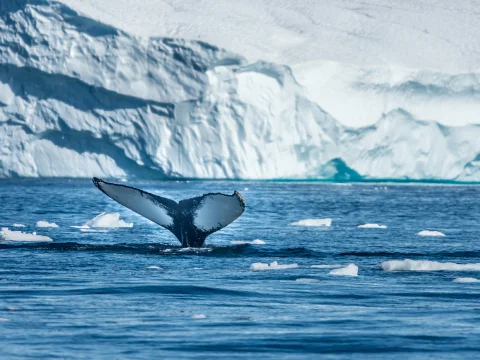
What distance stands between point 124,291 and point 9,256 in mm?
4379

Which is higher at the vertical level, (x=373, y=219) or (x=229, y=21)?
(x=229, y=21)

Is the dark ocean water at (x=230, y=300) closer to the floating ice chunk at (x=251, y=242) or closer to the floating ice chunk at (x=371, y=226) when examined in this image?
the floating ice chunk at (x=251, y=242)

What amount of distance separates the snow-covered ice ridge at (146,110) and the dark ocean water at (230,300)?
88.7 ft

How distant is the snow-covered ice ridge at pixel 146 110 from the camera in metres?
46.0

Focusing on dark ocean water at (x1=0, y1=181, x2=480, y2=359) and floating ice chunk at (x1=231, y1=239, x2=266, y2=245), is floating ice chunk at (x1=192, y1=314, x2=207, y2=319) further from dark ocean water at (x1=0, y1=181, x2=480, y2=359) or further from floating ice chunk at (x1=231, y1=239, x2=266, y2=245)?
floating ice chunk at (x1=231, y1=239, x2=266, y2=245)

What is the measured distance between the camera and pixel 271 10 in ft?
202

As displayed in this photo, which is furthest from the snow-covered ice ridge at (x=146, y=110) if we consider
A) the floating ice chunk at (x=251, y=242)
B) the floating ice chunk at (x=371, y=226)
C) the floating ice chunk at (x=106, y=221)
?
the floating ice chunk at (x=251, y=242)

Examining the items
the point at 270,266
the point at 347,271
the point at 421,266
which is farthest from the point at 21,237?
the point at 421,266

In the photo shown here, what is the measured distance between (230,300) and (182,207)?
3.17 metres

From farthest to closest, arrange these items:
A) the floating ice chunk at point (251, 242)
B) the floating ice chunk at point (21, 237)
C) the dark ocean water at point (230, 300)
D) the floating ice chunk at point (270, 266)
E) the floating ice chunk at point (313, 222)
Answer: the floating ice chunk at point (313, 222), the floating ice chunk at point (251, 242), the floating ice chunk at point (21, 237), the floating ice chunk at point (270, 266), the dark ocean water at point (230, 300)

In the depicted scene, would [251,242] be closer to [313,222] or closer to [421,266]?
[421,266]

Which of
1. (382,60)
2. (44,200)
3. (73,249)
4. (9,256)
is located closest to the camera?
(9,256)

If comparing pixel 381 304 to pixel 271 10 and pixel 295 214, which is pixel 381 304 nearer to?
pixel 295 214

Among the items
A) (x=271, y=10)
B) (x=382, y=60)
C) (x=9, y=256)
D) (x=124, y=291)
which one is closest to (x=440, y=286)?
(x=124, y=291)
